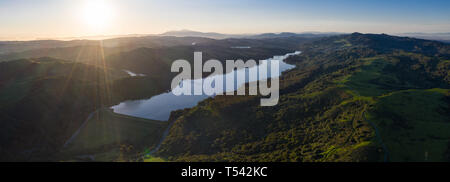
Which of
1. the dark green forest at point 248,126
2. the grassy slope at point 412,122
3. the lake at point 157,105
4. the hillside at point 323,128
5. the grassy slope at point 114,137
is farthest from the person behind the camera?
the lake at point 157,105

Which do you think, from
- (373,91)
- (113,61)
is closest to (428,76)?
(373,91)

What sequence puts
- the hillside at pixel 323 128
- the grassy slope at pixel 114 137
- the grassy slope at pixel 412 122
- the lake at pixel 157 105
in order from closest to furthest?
the grassy slope at pixel 412 122, the hillside at pixel 323 128, the grassy slope at pixel 114 137, the lake at pixel 157 105

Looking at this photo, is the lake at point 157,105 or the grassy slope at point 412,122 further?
Answer: the lake at point 157,105

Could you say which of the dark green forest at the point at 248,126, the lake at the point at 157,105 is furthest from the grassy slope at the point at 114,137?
the lake at the point at 157,105

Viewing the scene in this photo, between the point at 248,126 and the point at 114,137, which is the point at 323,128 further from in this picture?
the point at 114,137

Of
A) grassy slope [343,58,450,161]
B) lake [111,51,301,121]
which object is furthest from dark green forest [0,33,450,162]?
lake [111,51,301,121]

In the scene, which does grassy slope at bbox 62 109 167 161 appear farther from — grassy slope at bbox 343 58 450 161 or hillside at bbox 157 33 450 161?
grassy slope at bbox 343 58 450 161

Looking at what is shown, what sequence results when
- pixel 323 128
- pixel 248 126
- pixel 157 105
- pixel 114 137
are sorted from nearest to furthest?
pixel 323 128 → pixel 248 126 → pixel 114 137 → pixel 157 105

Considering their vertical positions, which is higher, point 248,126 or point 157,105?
point 248,126

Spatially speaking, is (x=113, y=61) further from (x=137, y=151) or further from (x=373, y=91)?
(x=373, y=91)

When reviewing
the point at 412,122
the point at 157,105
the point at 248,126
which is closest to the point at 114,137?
the point at 157,105

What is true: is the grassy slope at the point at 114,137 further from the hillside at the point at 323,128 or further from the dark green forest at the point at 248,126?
the hillside at the point at 323,128
